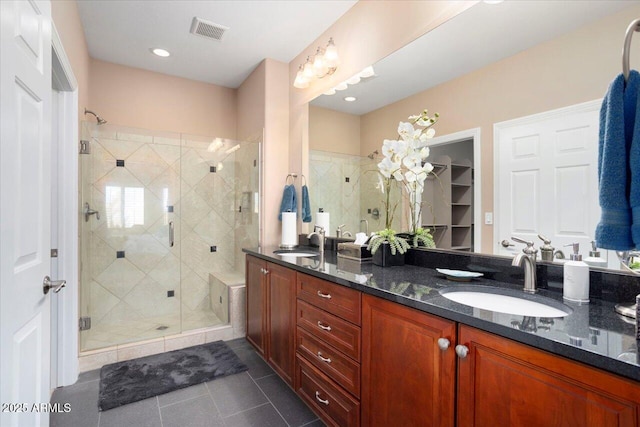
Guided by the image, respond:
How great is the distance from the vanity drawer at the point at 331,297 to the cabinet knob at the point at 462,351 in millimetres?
474

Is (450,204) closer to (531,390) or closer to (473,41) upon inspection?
(473,41)

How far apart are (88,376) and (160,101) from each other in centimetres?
260

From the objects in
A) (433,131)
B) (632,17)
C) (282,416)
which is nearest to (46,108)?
(433,131)

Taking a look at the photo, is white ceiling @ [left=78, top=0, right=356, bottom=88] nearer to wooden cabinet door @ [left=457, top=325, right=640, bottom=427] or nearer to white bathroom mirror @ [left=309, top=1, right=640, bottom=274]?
white bathroom mirror @ [left=309, top=1, right=640, bottom=274]

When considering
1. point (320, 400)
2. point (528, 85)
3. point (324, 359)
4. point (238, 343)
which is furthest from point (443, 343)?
→ point (238, 343)

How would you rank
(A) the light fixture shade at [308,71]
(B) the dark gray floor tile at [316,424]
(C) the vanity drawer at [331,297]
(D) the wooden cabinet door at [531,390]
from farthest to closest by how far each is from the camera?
(A) the light fixture shade at [308,71] → (B) the dark gray floor tile at [316,424] → (C) the vanity drawer at [331,297] → (D) the wooden cabinet door at [531,390]

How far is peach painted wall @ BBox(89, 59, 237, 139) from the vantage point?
312cm

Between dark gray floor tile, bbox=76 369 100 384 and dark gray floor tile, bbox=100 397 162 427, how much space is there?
51 cm

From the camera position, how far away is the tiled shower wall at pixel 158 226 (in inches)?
109

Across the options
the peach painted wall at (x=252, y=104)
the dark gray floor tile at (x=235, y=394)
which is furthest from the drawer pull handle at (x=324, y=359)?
the peach painted wall at (x=252, y=104)

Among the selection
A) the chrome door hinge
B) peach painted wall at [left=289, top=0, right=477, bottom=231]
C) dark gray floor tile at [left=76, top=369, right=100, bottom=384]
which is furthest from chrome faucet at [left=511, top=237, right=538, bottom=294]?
the chrome door hinge

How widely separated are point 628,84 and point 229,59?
300 cm

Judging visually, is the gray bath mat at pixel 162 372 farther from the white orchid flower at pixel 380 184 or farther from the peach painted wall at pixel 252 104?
the peach painted wall at pixel 252 104

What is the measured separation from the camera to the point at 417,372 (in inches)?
43.1
